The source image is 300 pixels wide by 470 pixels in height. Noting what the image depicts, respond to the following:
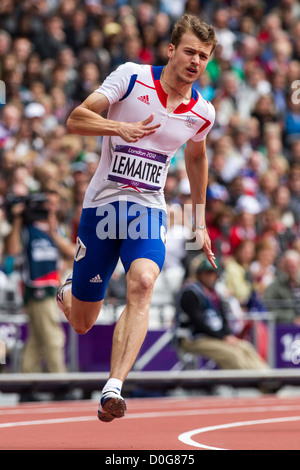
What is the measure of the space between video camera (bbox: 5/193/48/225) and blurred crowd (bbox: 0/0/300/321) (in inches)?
12.3

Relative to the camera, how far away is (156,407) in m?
12.7

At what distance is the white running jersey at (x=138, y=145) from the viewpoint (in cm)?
806

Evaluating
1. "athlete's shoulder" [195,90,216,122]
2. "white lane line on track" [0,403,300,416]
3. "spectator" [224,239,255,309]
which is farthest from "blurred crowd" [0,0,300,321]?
"athlete's shoulder" [195,90,216,122]

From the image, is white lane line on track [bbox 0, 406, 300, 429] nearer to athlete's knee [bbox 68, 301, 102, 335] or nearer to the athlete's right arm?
athlete's knee [bbox 68, 301, 102, 335]

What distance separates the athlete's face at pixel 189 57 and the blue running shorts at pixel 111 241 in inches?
39.3

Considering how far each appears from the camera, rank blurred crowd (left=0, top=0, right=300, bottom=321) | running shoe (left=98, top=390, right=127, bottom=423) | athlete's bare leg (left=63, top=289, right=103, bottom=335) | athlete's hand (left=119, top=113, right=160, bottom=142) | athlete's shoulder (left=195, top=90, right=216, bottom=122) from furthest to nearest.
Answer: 1. blurred crowd (left=0, top=0, right=300, bottom=321)
2. athlete's bare leg (left=63, top=289, right=103, bottom=335)
3. athlete's shoulder (left=195, top=90, right=216, bottom=122)
4. athlete's hand (left=119, top=113, right=160, bottom=142)
5. running shoe (left=98, top=390, right=127, bottom=423)

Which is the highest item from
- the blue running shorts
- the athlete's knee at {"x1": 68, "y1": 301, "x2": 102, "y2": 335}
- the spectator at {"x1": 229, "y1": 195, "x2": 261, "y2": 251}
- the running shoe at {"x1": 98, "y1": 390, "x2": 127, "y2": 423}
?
the spectator at {"x1": 229, "y1": 195, "x2": 261, "y2": 251}

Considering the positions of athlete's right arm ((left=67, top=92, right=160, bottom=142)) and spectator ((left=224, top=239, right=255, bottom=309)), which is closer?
athlete's right arm ((left=67, top=92, right=160, bottom=142))

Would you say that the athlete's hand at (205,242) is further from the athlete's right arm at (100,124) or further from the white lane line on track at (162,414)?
the white lane line on track at (162,414)

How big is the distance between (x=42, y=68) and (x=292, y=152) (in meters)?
5.52

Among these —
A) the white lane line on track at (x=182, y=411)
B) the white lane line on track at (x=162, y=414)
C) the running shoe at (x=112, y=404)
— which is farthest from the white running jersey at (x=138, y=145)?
the white lane line on track at (x=182, y=411)

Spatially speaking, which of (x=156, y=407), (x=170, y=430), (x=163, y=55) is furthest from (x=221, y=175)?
(x=170, y=430)

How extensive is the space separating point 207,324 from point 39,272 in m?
2.50

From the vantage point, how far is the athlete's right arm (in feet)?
24.0
